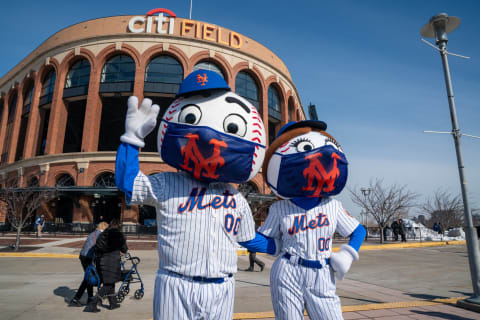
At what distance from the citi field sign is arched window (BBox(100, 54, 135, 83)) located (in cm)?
247

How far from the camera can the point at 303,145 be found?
9.85ft

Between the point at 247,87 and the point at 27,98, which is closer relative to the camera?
the point at 247,87

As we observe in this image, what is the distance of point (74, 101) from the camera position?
25.6 metres

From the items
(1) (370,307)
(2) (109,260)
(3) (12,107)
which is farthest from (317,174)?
(3) (12,107)

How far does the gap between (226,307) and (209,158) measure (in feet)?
3.87

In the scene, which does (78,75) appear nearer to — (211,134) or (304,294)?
(211,134)

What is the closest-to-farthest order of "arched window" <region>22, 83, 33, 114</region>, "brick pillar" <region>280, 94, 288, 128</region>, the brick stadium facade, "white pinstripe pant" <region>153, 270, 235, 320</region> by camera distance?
"white pinstripe pant" <region>153, 270, 235, 320</region>, the brick stadium facade, "arched window" <region>22, 83, 33, 114</region>, "brick pillar" <region>280, 94, 288, 128</region>

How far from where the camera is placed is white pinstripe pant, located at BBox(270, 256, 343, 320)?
2.63 meters

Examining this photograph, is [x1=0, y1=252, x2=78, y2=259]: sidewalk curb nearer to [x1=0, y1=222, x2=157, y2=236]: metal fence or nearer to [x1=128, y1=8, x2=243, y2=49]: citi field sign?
[x1=0, y1=222, x2=157, y2=236]: metal fence

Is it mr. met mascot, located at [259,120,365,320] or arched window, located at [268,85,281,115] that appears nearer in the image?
mr. met mascot, located at [259,120,365,320]

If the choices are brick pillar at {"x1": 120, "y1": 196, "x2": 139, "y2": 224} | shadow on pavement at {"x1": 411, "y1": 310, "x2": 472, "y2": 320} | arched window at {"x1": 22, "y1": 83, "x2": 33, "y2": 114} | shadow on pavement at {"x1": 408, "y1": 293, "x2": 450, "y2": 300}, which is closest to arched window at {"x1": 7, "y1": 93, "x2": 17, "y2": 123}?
arched window at {"x1": 22, "y1": 83, "x2": 33, "y2": 114}

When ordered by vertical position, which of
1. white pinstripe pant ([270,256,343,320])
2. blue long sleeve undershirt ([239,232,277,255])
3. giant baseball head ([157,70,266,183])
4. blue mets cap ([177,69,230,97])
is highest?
blue mets cap ([177,69,230,97])

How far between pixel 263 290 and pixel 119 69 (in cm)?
2271

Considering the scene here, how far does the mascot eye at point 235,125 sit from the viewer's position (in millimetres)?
2461
